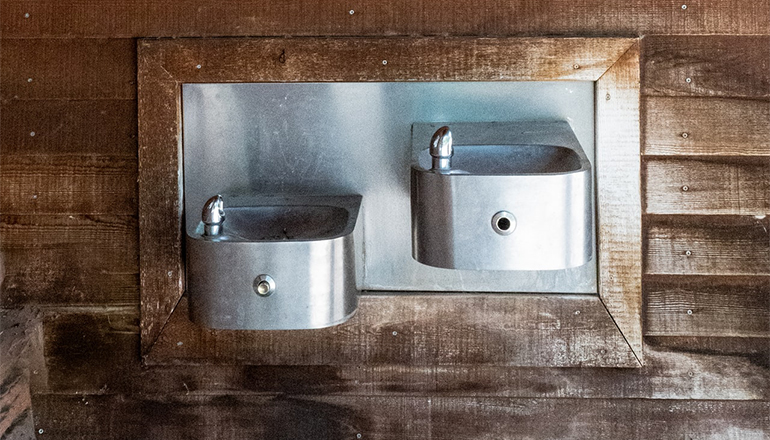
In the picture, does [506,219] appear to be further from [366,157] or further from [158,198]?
[158,198]

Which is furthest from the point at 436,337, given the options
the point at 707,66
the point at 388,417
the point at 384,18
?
the point at 707,66

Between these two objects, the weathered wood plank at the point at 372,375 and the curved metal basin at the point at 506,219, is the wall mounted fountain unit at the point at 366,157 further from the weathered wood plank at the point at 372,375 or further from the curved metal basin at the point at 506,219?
the weathered wood plank at the point at 372,375

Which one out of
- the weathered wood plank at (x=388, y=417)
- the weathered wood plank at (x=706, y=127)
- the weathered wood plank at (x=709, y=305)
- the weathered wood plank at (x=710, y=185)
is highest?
the weathered wood plank at (x=706, y=127)

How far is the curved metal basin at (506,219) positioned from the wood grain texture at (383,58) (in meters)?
0.32

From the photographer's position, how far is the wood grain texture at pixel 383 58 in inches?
60.2

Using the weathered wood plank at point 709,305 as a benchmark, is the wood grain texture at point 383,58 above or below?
above

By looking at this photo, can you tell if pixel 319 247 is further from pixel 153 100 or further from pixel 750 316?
pixel 750 316

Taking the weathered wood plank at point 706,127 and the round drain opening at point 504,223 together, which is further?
the weathered wood plank at point 706,127

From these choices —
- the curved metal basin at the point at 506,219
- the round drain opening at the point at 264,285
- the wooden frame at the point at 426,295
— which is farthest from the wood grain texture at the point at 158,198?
the curved metal basin at the point at 506,219

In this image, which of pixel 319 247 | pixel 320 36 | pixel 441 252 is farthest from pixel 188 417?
pixel 320 36

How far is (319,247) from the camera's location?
4.24 ft

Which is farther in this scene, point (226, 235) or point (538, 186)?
point (226, 235)

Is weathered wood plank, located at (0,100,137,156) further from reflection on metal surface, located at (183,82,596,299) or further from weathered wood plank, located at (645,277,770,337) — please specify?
weathered wood plank, located at (645,277,770,337)

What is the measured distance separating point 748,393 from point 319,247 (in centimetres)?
104
